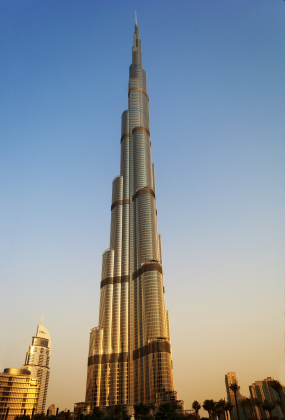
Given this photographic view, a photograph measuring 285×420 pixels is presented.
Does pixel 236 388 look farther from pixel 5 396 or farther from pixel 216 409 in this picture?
pixel 5 396

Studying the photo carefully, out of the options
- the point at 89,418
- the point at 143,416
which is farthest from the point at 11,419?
the point at 143,416

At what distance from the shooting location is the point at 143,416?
440ft

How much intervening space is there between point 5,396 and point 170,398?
9331 centimetres

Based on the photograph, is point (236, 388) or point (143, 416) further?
point (143, 416)

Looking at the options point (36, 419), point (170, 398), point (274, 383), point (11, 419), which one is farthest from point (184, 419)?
point (11, 419)

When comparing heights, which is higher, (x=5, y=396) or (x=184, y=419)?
(x=5, y=396)

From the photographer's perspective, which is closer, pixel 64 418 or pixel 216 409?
pixel 216 409

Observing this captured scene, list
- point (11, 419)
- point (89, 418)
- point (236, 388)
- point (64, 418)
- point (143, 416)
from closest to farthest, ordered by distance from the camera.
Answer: point (236, 388), point (143, 416), point (89, 418), point (64, 418), point (11, 419)

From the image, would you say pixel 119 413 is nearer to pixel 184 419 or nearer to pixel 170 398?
pixel 184 419

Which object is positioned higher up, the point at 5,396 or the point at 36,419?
the point at 5,396

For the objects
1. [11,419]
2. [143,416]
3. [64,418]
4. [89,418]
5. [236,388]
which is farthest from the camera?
[11,419]

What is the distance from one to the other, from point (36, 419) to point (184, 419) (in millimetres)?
69633

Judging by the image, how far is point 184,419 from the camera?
11256 centimetres

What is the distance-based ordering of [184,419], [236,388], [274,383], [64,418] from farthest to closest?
1. [64,418]
2. [236,388]
3. [184,419]
4. [274,383]
